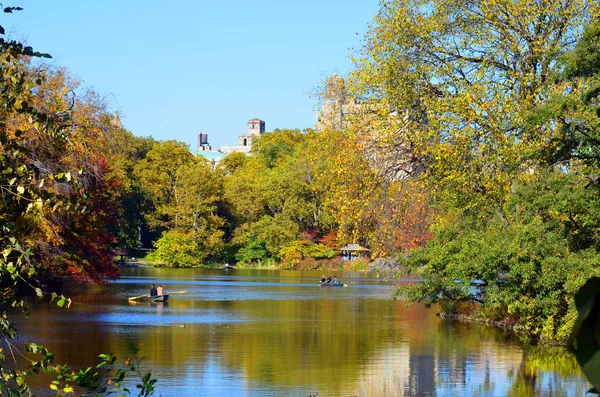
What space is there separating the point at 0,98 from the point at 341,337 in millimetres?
21031

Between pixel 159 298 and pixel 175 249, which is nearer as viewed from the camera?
pixel 159 298

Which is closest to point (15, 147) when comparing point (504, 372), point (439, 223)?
point (504, 372)

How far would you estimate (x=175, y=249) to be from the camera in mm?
78438

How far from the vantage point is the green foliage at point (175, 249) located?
257ft

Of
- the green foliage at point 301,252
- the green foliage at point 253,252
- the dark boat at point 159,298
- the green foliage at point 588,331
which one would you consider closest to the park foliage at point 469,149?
the dark boat at point 159,298

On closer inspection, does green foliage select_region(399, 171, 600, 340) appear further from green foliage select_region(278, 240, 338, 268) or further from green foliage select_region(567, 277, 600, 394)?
green foliage select_region(278, 240, 338, 268)

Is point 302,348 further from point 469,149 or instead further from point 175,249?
point 175,249

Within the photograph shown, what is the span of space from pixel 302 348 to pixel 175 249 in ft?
185

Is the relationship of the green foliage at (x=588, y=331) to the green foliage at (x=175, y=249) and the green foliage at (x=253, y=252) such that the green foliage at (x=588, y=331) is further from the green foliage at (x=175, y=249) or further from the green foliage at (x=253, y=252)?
the green foliage at (x=253, y=252)

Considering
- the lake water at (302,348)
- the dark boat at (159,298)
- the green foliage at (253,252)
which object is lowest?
the lake water at (302,348)

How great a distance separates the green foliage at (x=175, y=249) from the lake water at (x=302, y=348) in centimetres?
3907

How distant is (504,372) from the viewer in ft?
61.1

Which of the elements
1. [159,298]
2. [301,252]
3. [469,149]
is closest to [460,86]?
[469,149]

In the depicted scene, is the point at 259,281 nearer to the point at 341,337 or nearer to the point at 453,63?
the point at 341,337
